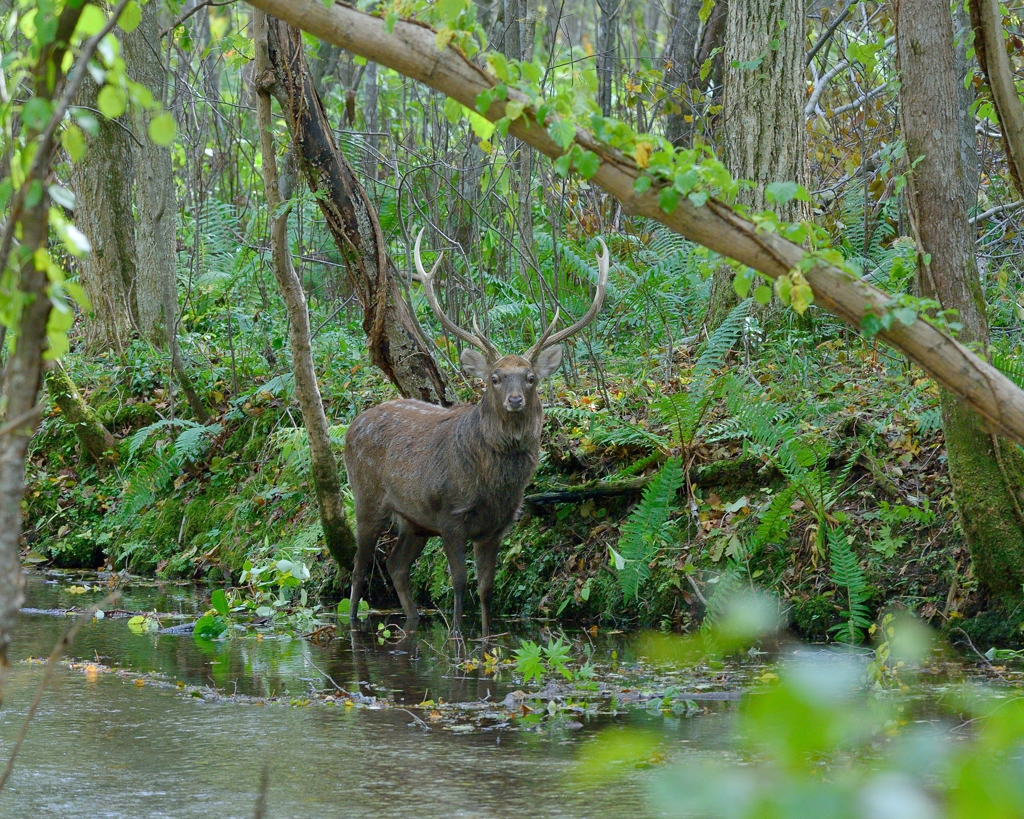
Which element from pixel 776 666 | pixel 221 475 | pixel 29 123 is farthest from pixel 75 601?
pixel 29 123

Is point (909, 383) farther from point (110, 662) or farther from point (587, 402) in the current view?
point (110, 662)

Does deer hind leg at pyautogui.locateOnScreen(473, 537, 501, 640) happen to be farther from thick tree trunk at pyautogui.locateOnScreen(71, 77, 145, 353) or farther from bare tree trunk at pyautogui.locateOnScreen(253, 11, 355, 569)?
thick tree trunk at pyautogui.locateOnScreen(71, 77, 145, 353)

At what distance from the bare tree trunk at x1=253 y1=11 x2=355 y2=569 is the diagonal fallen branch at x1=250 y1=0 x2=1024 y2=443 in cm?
417

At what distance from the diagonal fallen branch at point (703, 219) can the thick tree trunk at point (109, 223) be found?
10832 millimetres

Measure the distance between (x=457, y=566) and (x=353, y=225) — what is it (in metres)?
2.86

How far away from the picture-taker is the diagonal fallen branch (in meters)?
3.62

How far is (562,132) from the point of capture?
3508mm

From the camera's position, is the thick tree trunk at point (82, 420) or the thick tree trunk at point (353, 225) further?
the thick tree trunk at point (82, 420)

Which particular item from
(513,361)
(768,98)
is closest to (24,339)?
(513,361)

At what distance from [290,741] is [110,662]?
96.4 inches

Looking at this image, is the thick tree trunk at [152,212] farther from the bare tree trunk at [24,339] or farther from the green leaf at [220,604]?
the bare tree trunk at [24,339]

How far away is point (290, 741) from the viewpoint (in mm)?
5320

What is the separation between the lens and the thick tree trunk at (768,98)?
1018cm

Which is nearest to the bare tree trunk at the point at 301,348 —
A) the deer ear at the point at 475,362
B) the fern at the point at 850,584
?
the deer ear at the point at 475,362
